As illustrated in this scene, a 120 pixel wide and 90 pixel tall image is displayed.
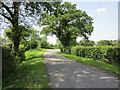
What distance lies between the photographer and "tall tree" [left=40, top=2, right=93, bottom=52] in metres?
25.0

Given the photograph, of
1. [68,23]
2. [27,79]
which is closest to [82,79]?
[27,79]

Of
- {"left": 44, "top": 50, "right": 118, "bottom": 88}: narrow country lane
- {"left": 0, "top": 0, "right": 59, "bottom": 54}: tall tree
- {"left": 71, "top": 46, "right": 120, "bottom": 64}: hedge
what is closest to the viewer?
{"left": 44, "top": 50, "right": 118, "bottom": 88}: narrow country lane

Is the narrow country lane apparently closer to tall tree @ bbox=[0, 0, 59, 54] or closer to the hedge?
the hedge

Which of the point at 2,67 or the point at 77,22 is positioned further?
the point at 77,22

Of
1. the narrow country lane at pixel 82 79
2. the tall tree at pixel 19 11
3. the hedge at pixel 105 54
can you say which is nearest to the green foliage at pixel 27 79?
the narrow country lane at pixel 82 79

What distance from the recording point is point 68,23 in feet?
88.9

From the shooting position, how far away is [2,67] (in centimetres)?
502

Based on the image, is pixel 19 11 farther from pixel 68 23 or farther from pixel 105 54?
pixel 68 23

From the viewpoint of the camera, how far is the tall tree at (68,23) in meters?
25.0

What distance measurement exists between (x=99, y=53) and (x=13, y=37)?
9.76 meters

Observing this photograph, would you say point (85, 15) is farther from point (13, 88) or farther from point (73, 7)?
point (13, 88)

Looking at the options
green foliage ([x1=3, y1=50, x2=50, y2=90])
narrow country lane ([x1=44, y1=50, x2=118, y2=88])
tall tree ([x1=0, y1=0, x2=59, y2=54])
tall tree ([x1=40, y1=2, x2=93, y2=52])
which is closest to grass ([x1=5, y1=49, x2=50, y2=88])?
green foliage ([x1=3, y1=50, x2=50, y2=90])

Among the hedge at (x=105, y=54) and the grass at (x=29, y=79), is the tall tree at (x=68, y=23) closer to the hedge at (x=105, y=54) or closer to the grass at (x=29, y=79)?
the hedge at (x=105, y=54)

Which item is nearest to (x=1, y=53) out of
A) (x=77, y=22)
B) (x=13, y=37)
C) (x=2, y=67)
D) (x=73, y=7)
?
(x=2, y=67)
